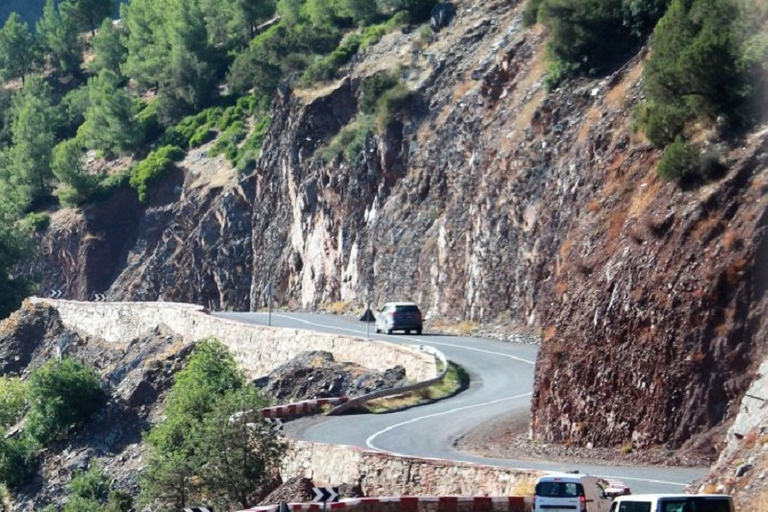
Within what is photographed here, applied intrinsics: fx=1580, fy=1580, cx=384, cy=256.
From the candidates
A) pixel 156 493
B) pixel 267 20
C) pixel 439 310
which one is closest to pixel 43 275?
pixel 267 20

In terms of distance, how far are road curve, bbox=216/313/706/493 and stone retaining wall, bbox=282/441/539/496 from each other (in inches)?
47.7

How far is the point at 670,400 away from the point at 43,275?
7807 cm

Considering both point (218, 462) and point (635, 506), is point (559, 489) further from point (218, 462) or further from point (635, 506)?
point (218, 462)

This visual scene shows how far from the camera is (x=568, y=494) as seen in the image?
78.2ft

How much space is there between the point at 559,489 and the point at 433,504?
9.68 ft

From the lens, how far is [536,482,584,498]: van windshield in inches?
938

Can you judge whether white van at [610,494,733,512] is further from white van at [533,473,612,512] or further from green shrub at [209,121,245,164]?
green shrub at [209,121,245,164]

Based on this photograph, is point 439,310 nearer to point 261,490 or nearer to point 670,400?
point 261,490

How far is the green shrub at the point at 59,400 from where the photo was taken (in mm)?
62969

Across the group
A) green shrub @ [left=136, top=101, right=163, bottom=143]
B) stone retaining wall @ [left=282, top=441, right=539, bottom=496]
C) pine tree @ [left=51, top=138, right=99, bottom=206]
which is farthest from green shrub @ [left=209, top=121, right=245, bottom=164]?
stone retaining wall @ [left=282, top=441, right=539, bottom=496]

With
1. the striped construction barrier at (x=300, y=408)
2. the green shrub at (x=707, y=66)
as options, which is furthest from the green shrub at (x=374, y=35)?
the green shrub at (x=707, y=66)

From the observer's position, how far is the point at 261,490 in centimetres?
3456

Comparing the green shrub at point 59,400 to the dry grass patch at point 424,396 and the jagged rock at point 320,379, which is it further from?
the dry grass patch at point 424,396

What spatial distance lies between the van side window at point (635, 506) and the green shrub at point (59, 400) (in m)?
44.6
